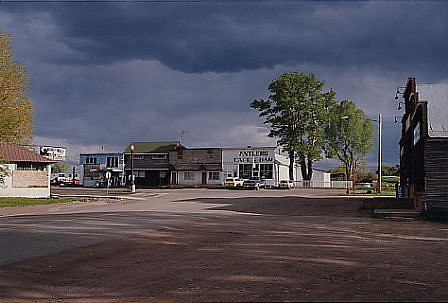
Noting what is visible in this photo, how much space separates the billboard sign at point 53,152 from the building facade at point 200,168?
17.8 m

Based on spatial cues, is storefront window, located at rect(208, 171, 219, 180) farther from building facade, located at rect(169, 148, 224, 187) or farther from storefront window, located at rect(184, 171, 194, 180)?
storefront window, located at rect(184, 171, 194, 180)

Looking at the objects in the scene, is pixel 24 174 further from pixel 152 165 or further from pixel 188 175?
pixel 152 165

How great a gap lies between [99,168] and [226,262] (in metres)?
77.4

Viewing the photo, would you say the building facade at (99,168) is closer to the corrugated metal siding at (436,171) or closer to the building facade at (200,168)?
the building facade at (200,168)

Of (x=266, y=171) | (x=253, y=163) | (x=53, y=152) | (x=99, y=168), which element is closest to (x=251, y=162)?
(x=253, y=163)

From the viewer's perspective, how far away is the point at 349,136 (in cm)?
8319

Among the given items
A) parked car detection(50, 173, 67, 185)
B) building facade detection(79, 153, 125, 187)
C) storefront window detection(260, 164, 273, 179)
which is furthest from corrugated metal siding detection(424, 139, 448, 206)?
parked car detection(50, 173, 67, 185)

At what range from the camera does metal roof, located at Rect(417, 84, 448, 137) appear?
26.9 metres

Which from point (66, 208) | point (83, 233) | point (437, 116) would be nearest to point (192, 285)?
point (83, 233)

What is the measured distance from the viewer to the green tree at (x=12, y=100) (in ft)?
165

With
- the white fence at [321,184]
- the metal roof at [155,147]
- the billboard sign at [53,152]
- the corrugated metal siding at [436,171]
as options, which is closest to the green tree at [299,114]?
the white fence at [321,184]

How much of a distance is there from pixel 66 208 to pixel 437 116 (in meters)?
21.0

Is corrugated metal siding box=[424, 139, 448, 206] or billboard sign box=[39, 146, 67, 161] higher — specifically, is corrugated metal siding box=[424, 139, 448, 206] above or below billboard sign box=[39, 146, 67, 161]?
below

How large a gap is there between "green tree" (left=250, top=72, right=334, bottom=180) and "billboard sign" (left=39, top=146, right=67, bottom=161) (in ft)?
101
